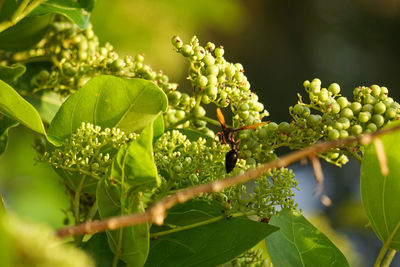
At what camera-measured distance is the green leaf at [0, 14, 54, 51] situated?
2.96 ft

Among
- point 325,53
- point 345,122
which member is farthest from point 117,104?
point 325,53

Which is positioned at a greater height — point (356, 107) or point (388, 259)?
point (356, 107)

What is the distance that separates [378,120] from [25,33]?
21.3 inches

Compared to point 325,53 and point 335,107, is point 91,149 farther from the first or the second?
point 325,53

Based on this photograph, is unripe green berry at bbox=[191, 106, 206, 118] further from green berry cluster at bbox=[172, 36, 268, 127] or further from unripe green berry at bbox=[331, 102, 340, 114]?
unripe green berry at bbox=[331, 102, 340, 114]

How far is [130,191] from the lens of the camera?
0.63 m

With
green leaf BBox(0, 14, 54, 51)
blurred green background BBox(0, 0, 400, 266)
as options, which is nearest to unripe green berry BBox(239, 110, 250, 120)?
green leaf BBox(0, 14, 54, 51)

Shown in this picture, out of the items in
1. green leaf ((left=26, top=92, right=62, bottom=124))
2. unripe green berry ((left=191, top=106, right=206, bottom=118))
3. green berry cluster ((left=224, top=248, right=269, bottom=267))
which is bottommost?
green berry cluster ((left=224, top=248, right=269, bottom=267))

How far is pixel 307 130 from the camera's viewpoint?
751mm

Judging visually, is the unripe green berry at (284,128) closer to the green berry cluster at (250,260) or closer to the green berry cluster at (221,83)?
the green berry cluster at (221,83)

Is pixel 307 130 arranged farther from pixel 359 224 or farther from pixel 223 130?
pixel 359 224

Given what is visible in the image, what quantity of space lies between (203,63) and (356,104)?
20 cm

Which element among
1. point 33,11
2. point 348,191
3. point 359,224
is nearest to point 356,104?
point 33,11

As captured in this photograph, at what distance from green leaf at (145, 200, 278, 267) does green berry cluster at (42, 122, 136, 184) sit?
4.1 inches
